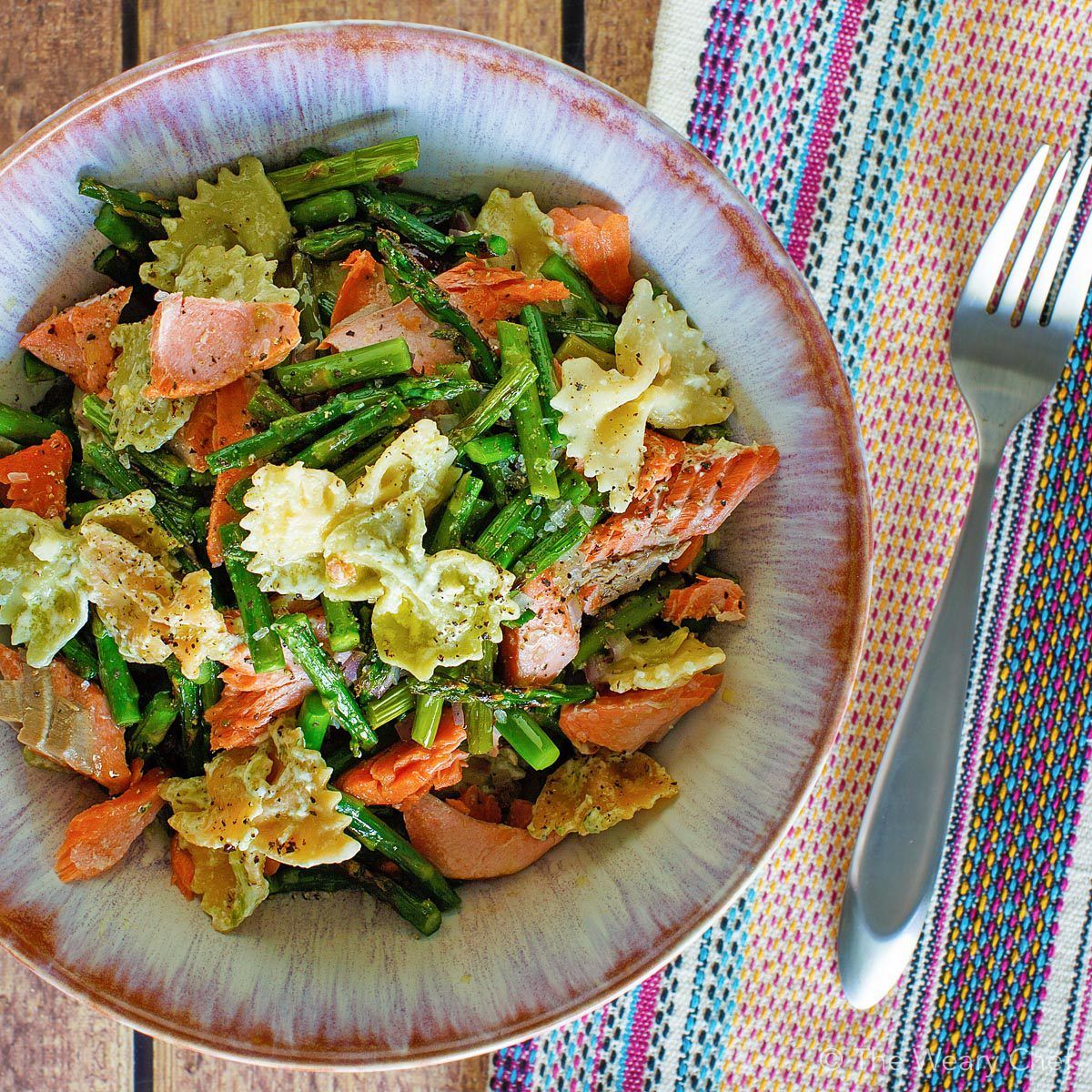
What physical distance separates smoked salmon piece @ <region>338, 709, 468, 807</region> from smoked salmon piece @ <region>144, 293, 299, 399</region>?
0.82 m

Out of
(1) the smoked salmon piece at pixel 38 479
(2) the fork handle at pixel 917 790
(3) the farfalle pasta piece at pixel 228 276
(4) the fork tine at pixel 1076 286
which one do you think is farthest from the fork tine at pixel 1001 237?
(1) the smoked salmon piece at pixel 38 479

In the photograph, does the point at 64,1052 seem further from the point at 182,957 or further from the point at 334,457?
the point at 334,457

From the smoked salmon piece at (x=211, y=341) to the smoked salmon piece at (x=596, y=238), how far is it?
60cm

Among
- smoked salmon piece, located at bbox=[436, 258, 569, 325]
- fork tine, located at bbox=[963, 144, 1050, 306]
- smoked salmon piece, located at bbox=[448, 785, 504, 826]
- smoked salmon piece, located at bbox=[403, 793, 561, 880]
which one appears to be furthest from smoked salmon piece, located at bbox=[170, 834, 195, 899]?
fork tine, located at bbox=[963, 144, 1050, 306]

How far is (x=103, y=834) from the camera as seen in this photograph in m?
1.97

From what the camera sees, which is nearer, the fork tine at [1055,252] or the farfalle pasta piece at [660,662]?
the farfalle pasta piece at [660,662]

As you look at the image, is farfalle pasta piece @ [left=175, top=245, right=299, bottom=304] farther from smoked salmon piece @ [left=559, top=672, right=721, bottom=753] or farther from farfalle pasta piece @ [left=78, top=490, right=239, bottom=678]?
smoked salmon piece @ [left=559, top=672, right=721, bottom=753]

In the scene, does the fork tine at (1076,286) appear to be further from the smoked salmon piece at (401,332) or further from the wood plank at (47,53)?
the wood plank at (47,53)

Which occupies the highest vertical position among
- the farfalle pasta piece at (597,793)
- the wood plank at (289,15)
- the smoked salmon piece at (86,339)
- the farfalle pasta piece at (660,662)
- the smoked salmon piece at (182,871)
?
the wood plank at (289,15)

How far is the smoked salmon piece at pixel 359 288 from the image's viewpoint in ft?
6.57

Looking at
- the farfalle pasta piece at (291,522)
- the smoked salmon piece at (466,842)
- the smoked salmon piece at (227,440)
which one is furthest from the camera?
the smoked salmon piece at (466,842)

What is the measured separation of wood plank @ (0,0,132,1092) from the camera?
240cm

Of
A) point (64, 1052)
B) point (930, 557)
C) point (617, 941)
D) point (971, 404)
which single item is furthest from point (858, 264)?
point (64, 1052)

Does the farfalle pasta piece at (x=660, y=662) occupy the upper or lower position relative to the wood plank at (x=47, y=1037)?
upper
